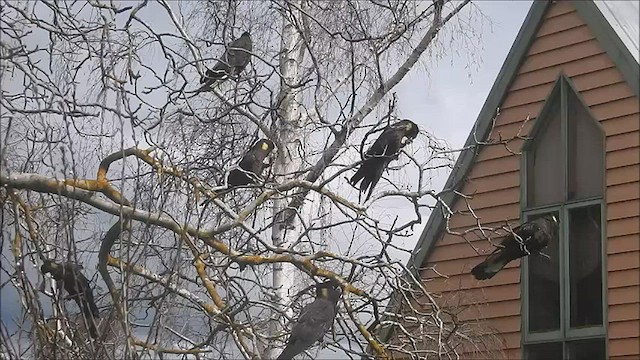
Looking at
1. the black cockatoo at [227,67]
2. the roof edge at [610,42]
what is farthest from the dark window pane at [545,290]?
the black cockatoo at [227,67]

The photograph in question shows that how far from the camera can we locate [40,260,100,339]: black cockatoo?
13.0 ft

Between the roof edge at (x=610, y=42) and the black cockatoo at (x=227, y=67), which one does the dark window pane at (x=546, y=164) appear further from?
the black cockatoo at (x=227, y=67)

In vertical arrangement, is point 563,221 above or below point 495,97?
below

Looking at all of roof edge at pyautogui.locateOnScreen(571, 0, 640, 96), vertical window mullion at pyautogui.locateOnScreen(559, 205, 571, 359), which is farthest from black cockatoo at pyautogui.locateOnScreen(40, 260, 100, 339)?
roof edge at pyautogui.locateOnScreen(571, 0, 640, 96)

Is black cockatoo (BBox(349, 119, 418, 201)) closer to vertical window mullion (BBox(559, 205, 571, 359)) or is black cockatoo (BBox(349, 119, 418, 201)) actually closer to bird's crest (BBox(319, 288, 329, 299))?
bird's crest (BBox(319, 288, 329, 299))

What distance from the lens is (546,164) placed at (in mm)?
7141

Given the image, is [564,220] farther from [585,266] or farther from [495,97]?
[495,97]

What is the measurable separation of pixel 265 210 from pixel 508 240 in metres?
1.70

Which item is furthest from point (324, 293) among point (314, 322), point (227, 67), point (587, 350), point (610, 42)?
point (610, 42)

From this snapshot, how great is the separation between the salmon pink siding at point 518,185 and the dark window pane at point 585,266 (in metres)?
0.12

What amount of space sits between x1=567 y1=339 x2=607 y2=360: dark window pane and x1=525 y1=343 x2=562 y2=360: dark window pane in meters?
0.11

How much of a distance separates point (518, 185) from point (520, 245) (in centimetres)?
115

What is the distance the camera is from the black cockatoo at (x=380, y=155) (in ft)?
19.6

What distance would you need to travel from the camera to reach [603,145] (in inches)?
265
